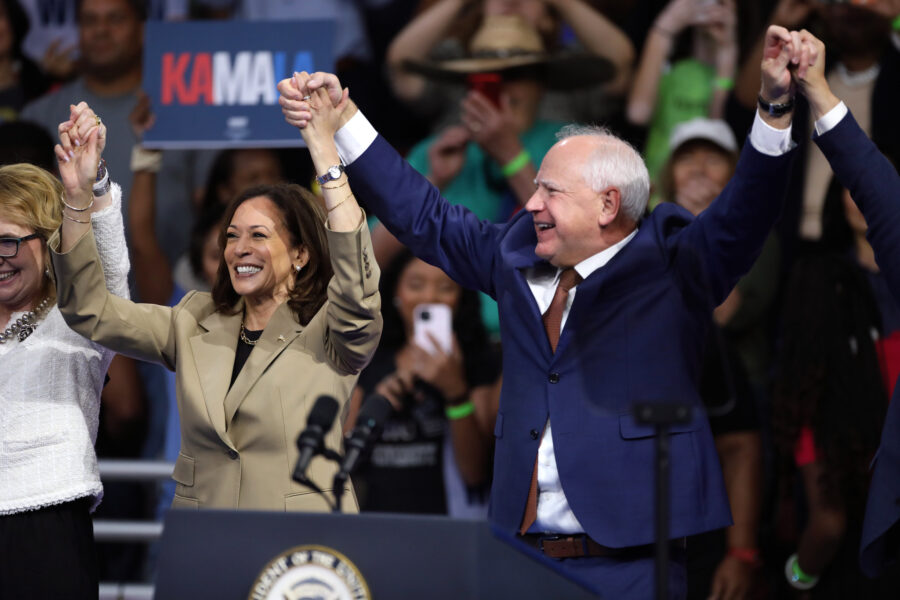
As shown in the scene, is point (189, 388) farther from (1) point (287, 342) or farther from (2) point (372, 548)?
(2) point (372, 548)

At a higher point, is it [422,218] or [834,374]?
[422,218]

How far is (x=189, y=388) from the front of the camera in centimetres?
295

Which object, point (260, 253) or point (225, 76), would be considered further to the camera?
point (225, 76)

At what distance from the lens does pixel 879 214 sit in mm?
2695

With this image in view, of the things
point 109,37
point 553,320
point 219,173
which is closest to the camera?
point 553,320

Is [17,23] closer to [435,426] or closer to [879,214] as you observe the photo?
[435,426]

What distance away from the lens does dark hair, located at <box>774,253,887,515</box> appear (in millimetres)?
3996

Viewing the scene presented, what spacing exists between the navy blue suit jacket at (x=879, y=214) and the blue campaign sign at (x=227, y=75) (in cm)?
241

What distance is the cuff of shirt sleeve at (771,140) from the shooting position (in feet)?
8.88

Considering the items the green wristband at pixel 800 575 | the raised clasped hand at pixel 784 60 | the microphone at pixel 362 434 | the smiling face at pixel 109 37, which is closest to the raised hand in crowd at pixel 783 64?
the raised clasped hand at pixel 784 60

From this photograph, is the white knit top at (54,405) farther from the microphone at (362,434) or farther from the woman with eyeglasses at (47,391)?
the microphone at (362,434)

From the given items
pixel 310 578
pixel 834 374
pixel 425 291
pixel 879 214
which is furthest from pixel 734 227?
pixel 425 291

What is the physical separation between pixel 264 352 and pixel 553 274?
28.5 inches

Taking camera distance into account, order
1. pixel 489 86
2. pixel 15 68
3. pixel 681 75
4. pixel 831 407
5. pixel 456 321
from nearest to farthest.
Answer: pixel 831 407
pixel 456 321
pixel 489 86
pixel 681 75
pixel 15 68
